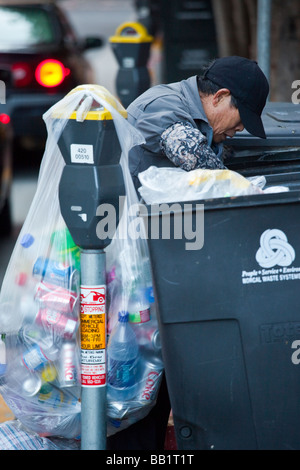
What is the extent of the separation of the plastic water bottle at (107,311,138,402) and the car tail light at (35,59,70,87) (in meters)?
5.81

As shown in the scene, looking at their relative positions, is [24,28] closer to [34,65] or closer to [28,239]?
[34,65]

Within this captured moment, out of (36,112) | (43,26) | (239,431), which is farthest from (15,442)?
(43,26)

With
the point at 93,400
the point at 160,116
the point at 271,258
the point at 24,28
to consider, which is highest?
the point at 24,28

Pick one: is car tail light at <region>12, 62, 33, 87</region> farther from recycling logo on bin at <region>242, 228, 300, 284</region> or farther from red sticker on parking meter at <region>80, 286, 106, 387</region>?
recycling logo on bin at <region>242, 228, 300, 284</region>

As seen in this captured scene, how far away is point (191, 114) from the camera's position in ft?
10.7

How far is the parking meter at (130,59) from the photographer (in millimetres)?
7473

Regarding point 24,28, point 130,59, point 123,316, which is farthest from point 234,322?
point 24,28

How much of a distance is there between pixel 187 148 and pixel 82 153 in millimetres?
478

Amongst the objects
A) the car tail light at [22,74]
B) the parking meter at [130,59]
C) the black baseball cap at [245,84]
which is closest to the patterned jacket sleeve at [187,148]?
the black baseball cap at [245,84]

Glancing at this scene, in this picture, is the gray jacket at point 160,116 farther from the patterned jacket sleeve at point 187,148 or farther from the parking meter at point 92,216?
the parking meter at point 92,216

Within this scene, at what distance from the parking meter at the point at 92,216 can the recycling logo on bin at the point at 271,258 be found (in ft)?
1.68

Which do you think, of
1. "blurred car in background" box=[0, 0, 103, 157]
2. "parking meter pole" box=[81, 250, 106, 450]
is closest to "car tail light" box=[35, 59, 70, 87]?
"blurred car in background" box=[0, 0, 103, 157]

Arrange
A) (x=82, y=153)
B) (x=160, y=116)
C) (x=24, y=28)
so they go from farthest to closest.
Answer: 1. (x=24, y=28)
2. (x=160, y=116)
3. (x=82, y=153)

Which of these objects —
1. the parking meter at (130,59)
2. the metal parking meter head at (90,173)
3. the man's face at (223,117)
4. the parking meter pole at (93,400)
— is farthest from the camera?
the parking meter at (130,59)
